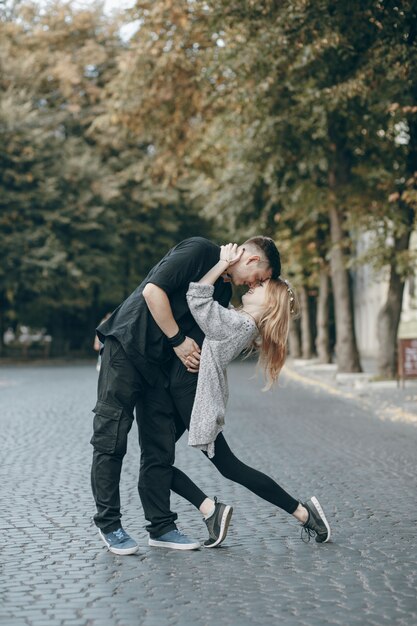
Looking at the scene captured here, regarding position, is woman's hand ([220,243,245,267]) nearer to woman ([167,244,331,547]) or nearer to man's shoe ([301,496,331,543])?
woman ([167,244,331,547])

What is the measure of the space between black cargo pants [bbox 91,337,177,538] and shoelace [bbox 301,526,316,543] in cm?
76

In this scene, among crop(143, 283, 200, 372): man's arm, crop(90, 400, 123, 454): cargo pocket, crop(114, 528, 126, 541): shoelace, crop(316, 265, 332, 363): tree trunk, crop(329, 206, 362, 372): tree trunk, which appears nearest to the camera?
crop(143, 283, 200, 372): man's arm

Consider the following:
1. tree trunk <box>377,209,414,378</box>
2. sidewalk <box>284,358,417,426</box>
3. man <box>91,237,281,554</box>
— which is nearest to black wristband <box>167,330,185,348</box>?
man <box>91,237,281,554</box>

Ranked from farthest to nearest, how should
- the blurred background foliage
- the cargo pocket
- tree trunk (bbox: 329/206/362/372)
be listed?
tree trunk (bbox: 329/206/362/372)
the blurred background foliage
the cargo pocket

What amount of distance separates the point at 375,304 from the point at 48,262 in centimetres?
1916

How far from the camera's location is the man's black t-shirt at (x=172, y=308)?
622 cm

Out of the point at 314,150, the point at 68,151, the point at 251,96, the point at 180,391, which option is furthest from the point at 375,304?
the point at 180,391

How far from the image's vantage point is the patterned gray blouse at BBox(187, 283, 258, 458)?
6234 mm

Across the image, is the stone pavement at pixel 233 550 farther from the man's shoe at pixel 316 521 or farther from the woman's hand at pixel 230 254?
the woman's hand at pixel 230 254

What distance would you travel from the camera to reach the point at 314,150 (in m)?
24.9

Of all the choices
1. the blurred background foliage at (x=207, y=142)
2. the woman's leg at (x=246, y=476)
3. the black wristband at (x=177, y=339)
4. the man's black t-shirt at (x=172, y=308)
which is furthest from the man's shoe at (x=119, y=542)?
the blurred background foliage at (x=207, y=142)

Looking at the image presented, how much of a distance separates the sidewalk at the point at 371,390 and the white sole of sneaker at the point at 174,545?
9.42 m

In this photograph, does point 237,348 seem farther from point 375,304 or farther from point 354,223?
point 375,304

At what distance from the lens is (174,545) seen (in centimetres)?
661
